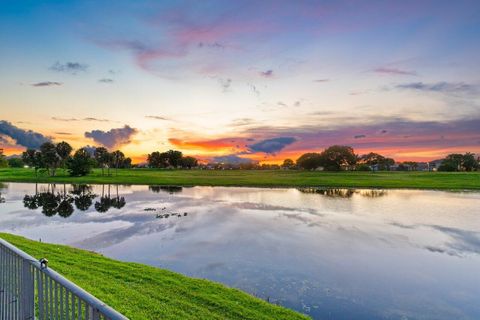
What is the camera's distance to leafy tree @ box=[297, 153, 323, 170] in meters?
177

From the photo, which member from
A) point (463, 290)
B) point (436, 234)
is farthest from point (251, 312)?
point (436, 234)

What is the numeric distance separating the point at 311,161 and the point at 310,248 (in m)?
162

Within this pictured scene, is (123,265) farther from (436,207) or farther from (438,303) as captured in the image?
(436,207)

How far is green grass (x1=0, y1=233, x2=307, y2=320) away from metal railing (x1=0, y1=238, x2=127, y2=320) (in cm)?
419

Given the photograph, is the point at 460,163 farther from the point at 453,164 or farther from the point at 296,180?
the point at 296,180

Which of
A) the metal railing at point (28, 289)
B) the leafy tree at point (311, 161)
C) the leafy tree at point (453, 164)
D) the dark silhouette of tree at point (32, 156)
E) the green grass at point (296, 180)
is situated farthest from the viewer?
the leafy tree at point (311, 161)

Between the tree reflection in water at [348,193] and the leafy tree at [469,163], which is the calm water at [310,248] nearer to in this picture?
the tree reflection in water at [348,193]

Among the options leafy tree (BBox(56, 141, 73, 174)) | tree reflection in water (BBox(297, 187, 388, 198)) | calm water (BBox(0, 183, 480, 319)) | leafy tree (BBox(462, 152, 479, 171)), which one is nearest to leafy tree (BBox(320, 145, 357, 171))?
leafy tree (BBox(462, 152, 479, 171))

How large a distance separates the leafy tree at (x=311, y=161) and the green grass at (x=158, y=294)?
168m

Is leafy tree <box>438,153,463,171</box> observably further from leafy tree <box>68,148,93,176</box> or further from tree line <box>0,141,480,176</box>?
leafy tree <box>68,148,93,176</box>

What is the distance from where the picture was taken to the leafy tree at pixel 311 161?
580 ft

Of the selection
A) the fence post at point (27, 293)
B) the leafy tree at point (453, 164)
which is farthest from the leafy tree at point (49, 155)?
the leafy tree at point (453, 164)

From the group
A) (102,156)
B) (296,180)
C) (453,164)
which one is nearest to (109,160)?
(102,156)

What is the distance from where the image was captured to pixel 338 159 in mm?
174000
